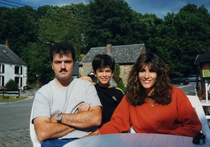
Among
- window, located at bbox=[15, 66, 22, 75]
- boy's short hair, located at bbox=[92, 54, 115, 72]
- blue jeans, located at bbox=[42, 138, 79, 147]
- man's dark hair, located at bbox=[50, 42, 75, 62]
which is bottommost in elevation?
blue jeans, located at bbox=[42, 138, 79, 147]

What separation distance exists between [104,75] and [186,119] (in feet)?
4.87

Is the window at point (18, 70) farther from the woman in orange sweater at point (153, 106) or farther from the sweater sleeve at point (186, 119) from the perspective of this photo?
the sweater sleeve at point (186, 119)

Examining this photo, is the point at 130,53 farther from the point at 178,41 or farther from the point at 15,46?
the point at 15,46

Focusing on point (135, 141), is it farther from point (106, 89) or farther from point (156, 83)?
point (106, 89)

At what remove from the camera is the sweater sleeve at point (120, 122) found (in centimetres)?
260

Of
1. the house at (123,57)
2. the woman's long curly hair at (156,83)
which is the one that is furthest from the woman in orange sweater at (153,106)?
the house at (123,57)

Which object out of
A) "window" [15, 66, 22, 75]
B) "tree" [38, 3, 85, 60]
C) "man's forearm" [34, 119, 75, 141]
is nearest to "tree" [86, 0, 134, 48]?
"tree" [38, 3, 85, 60]

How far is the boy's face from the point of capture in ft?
11.3

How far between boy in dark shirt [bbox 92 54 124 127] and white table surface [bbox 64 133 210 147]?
2.88 feet

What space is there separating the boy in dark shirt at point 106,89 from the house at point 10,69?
43848mm

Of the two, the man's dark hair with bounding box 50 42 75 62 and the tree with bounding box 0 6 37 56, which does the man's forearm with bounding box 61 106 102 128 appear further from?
the tree with bounding box 0 6 37 56

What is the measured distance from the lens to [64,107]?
2.67 metres

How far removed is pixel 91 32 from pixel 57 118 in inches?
2002

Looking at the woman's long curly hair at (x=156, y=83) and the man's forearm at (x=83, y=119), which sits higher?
the woman's long curly hair at (x=156, y=83)
